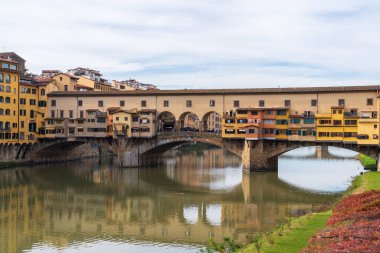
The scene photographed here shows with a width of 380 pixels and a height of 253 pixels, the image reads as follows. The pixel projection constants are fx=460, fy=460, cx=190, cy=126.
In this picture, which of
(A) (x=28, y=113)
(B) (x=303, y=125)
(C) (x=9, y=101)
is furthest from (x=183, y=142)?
(C) (x=9, y=101)

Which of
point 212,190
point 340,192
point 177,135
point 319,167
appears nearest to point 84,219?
point 212,190

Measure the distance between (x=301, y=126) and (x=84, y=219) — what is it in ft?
110

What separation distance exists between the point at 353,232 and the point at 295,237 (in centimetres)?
381

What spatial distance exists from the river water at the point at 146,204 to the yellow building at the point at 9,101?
245 inches

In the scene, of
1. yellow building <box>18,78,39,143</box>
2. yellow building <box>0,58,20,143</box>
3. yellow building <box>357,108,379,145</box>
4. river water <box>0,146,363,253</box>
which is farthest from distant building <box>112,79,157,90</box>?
yellow building <box>357,108,379,145</box>

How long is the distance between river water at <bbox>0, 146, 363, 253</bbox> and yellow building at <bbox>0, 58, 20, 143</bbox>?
20.4 ft

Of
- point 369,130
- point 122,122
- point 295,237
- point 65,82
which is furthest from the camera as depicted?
point 65,82

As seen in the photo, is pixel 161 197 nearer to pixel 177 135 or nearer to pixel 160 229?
pixel 160 229

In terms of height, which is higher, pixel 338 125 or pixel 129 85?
pixel 129 85

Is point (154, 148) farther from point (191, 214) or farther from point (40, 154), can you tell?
point (191, 214)

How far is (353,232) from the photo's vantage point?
18438 millimetres

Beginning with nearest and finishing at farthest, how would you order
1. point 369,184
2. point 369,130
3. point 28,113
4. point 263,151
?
1. point 369,184
2. point 369,130
3. point 263,151
4. point 28,113

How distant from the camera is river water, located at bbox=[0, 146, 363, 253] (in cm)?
2875

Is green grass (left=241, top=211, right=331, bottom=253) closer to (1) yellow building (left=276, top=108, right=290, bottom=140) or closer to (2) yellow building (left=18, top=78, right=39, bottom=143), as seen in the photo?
(1) yellow building (left=276, top=108, right=290, bottom=140)
